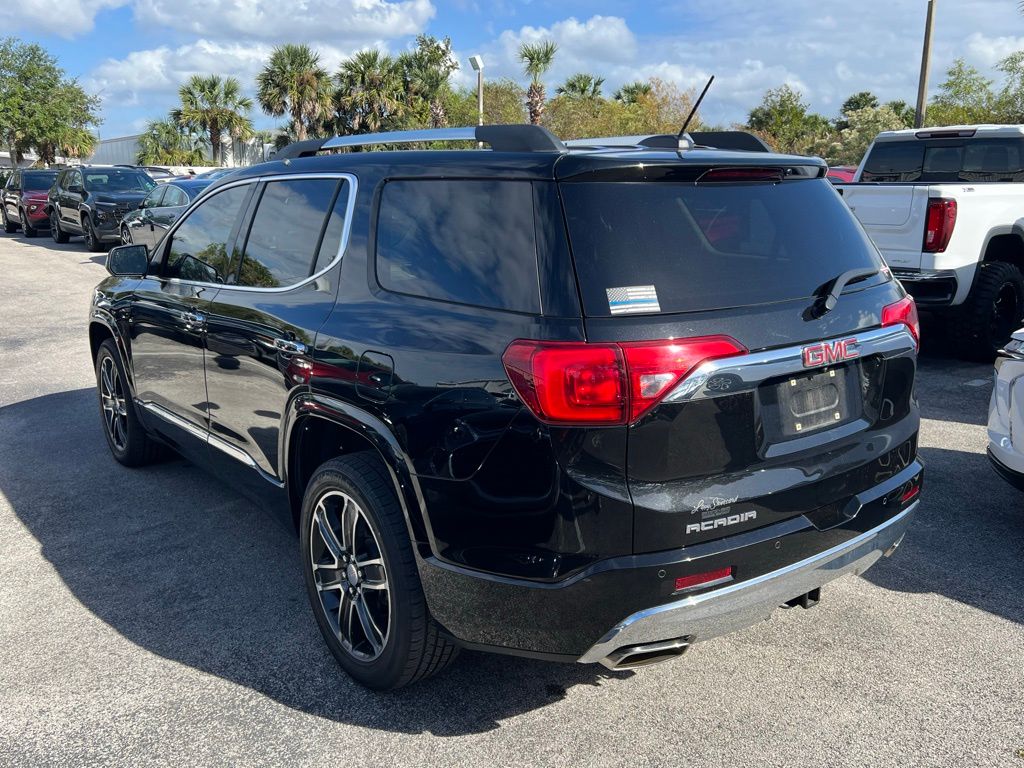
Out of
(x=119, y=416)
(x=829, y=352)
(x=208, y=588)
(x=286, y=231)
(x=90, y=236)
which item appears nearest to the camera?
(x=829, y=352)

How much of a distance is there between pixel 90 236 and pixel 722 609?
19.9 meters

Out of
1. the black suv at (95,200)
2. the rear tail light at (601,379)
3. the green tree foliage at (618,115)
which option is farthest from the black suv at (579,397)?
the green tree foliage at (618,115)

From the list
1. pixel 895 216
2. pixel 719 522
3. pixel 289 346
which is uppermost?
pixel 895 216

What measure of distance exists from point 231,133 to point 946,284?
4943 cm

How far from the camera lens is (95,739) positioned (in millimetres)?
2951

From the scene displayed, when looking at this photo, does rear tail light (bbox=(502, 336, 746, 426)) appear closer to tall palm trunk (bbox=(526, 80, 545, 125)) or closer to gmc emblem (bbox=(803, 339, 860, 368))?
gmc emblem (bbox=(803, 339, 860, 368))

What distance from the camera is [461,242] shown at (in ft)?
9.27

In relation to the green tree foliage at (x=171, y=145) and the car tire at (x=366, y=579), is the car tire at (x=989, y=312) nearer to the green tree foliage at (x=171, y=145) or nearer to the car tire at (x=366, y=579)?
the car tire at (x=366, y=579)

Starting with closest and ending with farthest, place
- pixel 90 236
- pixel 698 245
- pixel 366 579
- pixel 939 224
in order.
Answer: pixel 698 245 → pixel 366 579 → pixel 939 224 → pixel 90 236

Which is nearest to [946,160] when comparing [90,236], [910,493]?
[910,493]

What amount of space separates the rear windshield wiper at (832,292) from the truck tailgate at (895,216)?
4928 mm

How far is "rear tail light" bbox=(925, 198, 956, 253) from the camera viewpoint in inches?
290

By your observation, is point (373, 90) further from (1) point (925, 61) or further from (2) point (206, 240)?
(2) point (206, 240)

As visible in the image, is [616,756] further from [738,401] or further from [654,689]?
[738,401]
